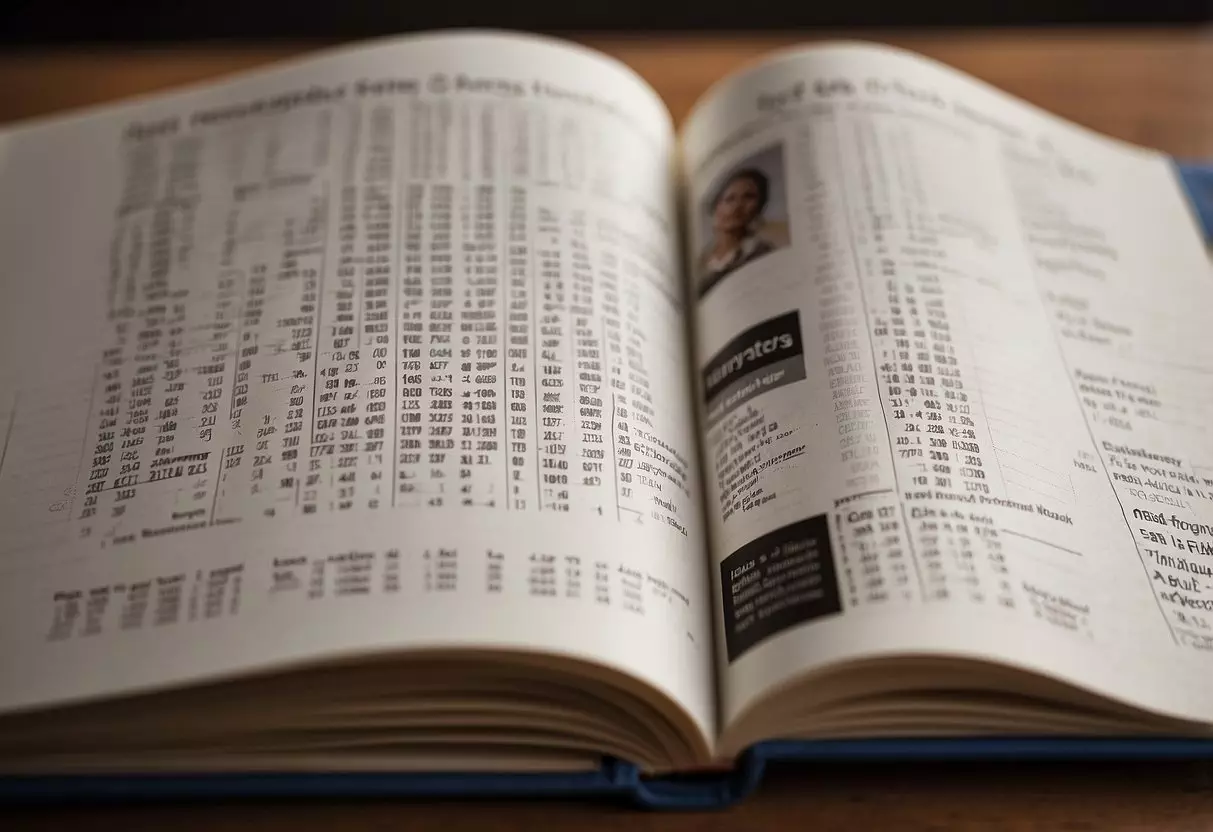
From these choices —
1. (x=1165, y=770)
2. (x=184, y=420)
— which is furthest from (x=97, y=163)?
(x=1165, y=770)

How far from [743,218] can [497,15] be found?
61cm

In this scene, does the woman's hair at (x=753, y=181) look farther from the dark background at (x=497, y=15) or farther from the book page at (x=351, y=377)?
the dark background at (x=497, y=15)

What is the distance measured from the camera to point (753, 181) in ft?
1.67

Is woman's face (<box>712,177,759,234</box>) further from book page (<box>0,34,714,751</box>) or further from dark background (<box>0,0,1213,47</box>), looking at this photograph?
dark background (<box>0,0,1213,47</box>)

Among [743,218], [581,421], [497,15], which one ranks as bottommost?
[581,421]

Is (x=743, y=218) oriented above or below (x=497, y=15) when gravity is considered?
below

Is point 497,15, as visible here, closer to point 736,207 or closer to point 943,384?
point 736,207

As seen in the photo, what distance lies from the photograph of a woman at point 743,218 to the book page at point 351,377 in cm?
2

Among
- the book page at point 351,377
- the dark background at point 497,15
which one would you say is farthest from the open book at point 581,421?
the dark background at point 497,15

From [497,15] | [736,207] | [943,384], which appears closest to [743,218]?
[736,207]

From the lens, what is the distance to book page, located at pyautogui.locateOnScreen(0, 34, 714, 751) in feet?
1.24

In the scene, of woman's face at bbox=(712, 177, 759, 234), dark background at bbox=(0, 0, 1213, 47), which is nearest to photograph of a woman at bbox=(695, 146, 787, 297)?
woman's face at bbox=(712, 177, 759, 234)

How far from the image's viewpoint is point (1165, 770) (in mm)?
412

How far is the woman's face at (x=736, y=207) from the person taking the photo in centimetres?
50
